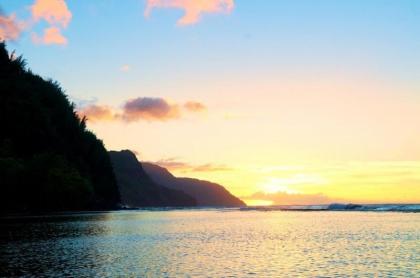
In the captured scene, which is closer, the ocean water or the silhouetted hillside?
the ocean water

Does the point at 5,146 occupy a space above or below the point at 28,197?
above

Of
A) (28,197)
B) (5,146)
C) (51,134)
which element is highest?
(51,134)

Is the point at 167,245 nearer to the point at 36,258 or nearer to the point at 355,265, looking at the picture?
the point at 36,258

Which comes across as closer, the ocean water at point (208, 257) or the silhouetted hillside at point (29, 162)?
the ocean water at point (208, 257)

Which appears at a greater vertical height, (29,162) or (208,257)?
(29,162)

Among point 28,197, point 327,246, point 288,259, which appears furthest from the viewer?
point 28,197

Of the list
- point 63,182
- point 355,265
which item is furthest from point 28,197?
point 355,265

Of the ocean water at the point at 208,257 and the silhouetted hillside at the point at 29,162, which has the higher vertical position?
the silhouetted hillside at the point at 29,162

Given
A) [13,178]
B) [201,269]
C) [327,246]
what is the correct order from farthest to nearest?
[13,178]
[327,246]
[201,269]

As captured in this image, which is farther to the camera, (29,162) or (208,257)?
(29,162)

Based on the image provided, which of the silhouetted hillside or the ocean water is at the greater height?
the silhouetted hillside

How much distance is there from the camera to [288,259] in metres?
45.1

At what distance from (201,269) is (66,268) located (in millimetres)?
11713

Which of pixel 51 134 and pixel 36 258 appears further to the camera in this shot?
pixel 51 134
